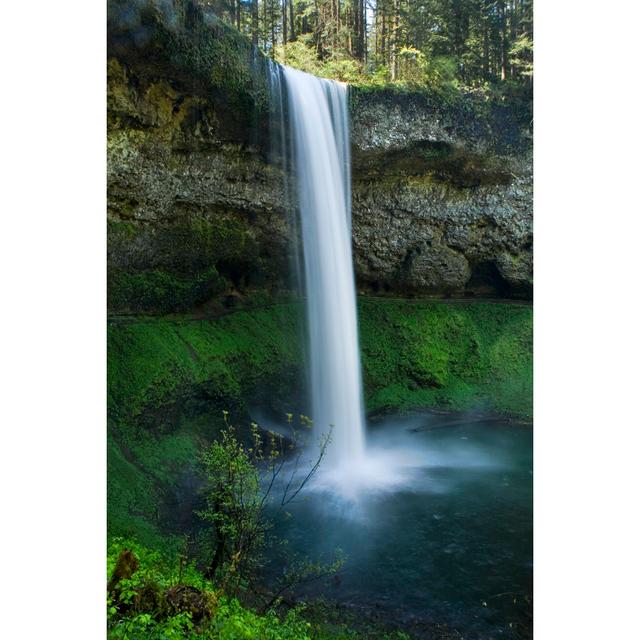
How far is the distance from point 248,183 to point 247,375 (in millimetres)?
3185

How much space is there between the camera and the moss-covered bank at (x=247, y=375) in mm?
6281

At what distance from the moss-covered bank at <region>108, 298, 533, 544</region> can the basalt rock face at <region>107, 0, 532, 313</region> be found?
540mm

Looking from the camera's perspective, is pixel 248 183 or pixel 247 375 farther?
pixel 248 183

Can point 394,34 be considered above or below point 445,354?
above

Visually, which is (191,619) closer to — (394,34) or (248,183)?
(394,34)

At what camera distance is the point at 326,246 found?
9.23 metres

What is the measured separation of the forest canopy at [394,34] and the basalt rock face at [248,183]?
0.44 m

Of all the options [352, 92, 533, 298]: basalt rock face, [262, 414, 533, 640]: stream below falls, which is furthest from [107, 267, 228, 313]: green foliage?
[262, 414, 533, 640]: stream below falls

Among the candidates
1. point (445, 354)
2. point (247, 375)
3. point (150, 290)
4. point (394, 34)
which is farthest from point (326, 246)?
point (445, 354)

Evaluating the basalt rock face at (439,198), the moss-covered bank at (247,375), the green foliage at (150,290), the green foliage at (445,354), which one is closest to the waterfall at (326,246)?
the moss-covered bank at (247,375)
